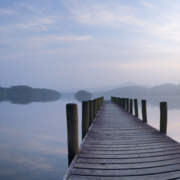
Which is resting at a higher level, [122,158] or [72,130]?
[72,130]

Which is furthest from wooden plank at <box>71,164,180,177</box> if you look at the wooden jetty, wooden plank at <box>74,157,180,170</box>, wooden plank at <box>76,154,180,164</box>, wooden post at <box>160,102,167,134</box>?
wooden post at <box>160,102,167,134</box>

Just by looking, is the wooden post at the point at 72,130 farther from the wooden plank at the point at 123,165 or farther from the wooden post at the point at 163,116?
the wooden post at the point at 163,116

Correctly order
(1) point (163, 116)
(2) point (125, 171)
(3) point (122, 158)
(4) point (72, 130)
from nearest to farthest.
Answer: (2) point (125, 171) < (3) point (122, 158) < (4) point (72, 130) < (1) point (163, 116)

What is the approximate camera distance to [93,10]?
521 inches

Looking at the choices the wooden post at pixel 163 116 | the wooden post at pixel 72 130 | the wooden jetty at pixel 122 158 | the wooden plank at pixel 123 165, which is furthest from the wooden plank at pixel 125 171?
the wooden post at pixel 163 116

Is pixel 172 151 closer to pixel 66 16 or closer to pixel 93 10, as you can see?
pixel 93 10

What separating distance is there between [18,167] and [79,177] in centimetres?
908

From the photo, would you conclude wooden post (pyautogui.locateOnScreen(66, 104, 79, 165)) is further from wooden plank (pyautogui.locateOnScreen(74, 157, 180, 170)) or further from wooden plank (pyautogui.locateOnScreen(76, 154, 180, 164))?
wooden plank (pyautogui.locateOnScreen(74, 157, 180, 170))

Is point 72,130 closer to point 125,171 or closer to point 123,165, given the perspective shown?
point 123,165

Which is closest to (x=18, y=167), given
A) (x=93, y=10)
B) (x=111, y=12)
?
(x=93, y=10)

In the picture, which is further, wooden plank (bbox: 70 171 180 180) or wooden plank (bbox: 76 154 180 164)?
wooden plank (bbox: 76 154 180 164)

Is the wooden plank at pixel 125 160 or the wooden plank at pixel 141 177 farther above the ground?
the wooden plank at pixel 141 177

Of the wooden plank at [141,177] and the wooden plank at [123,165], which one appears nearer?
the wooden plank at [141,177]

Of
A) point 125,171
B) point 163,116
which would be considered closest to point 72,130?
point 125,171
